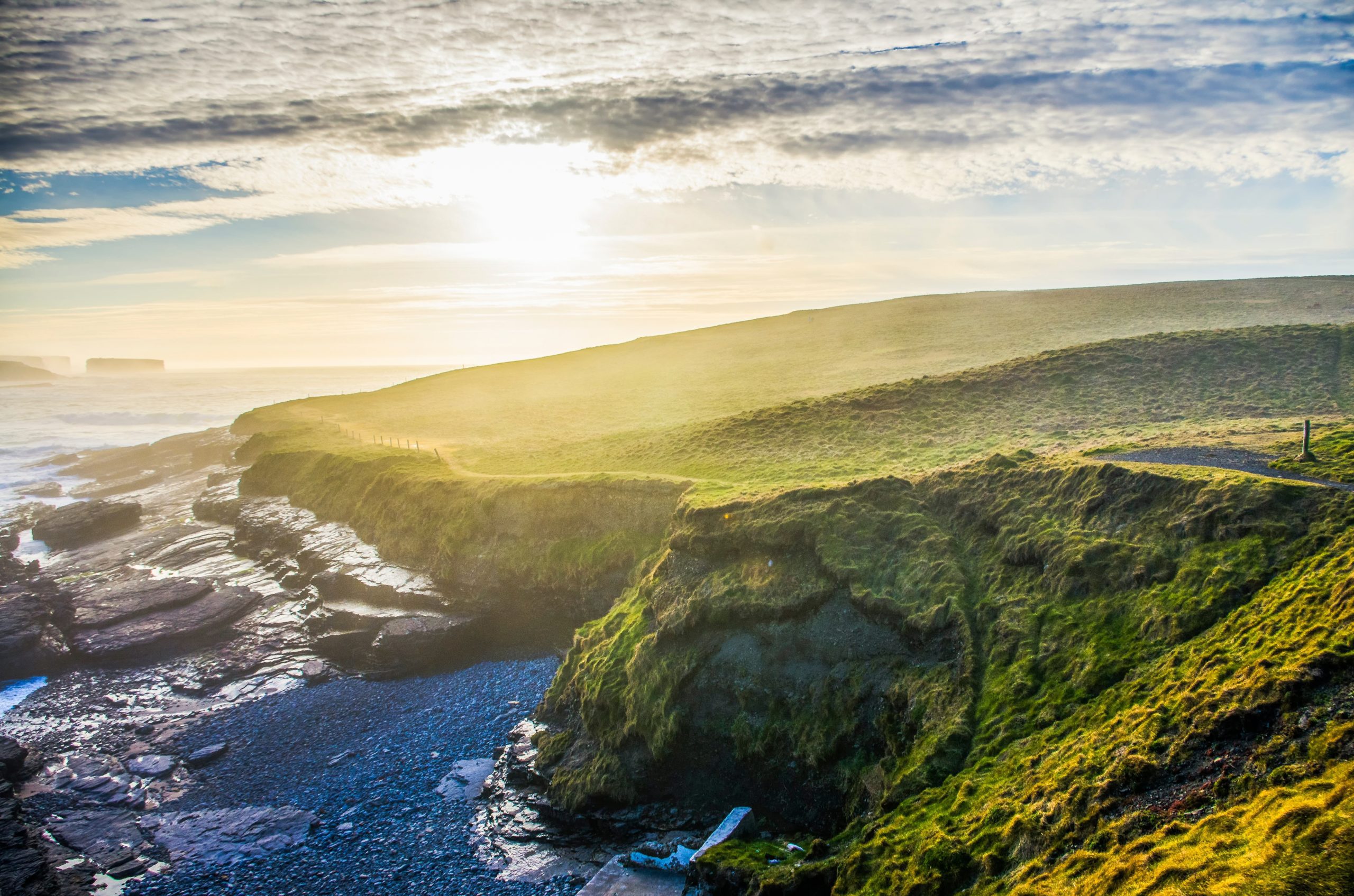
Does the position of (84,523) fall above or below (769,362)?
below

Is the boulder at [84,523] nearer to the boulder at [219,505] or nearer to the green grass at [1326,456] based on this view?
the boulder at [219,505]

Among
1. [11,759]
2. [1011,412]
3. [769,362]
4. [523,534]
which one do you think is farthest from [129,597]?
[769,362]

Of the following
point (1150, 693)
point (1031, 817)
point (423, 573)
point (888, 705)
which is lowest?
point (423, 573)

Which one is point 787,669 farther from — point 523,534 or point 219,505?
point 219,505

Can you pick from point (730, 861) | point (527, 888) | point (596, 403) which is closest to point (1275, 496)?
point (730, 861)

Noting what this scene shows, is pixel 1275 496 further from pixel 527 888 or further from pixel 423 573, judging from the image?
pixel 423 573

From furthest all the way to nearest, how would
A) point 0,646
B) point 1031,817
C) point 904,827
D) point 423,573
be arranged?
point 423,573, point 0,646, point 904,827, point 1031,817
